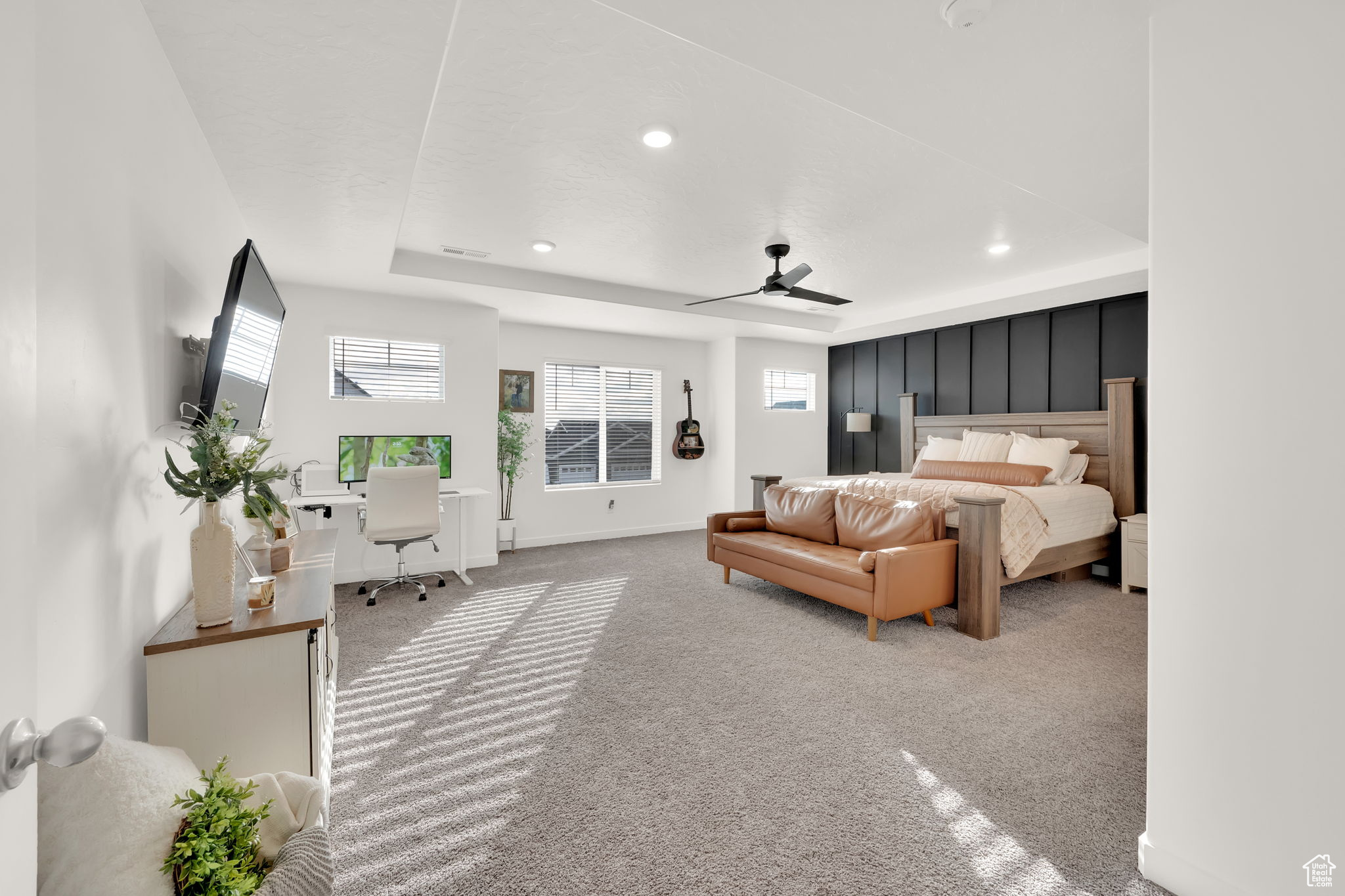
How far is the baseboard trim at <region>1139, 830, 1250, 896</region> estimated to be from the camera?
4.95 feet

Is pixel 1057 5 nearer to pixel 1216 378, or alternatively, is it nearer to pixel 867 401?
pixel 1216 378

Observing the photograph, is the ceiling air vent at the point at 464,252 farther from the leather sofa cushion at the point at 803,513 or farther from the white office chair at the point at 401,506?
the leather sofa cushion at the point at 803,513

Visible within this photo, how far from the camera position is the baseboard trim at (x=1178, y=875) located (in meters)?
1.51

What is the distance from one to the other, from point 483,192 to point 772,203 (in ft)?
5.38

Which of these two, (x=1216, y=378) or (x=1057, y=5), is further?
(x=1057, y=5)

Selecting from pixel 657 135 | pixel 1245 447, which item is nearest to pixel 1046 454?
pixel 1245 447

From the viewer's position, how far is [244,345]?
7.40 ft

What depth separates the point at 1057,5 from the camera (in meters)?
1.70

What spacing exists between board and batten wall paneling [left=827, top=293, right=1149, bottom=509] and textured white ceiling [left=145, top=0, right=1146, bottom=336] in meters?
0.98

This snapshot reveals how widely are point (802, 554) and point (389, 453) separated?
11.4 feet

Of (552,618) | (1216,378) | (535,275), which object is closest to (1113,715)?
(1216,378)

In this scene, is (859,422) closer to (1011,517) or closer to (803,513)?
(803,513)

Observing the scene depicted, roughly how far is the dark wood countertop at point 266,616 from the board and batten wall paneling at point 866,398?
6.35m

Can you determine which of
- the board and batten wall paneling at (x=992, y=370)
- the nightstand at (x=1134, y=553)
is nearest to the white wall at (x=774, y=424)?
the board and batten wall paneling at (x=992, y=370)
